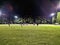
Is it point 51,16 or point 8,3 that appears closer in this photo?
point 8,3

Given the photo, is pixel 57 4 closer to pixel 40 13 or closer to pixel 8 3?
pixel 40 13

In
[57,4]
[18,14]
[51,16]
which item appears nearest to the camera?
[57,4]

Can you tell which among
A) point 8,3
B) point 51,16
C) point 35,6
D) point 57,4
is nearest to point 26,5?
point 35,6

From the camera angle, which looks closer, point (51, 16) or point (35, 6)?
point (35, 6)

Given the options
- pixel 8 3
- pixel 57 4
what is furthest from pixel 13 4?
pixel 57 4

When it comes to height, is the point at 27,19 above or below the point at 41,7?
below

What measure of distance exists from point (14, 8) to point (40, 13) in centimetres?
1023

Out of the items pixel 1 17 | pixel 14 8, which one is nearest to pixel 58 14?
pixel 14 8

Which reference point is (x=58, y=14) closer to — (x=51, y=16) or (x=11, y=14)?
(x=51, y=16)

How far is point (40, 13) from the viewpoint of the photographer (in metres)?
50.9

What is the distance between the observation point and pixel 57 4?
4675 cm

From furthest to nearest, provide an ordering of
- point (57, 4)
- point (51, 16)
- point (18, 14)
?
point (51, 16)
point (18, 14)
point (57, 4)

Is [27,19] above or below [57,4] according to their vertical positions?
below

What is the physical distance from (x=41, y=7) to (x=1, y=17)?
15922mm
